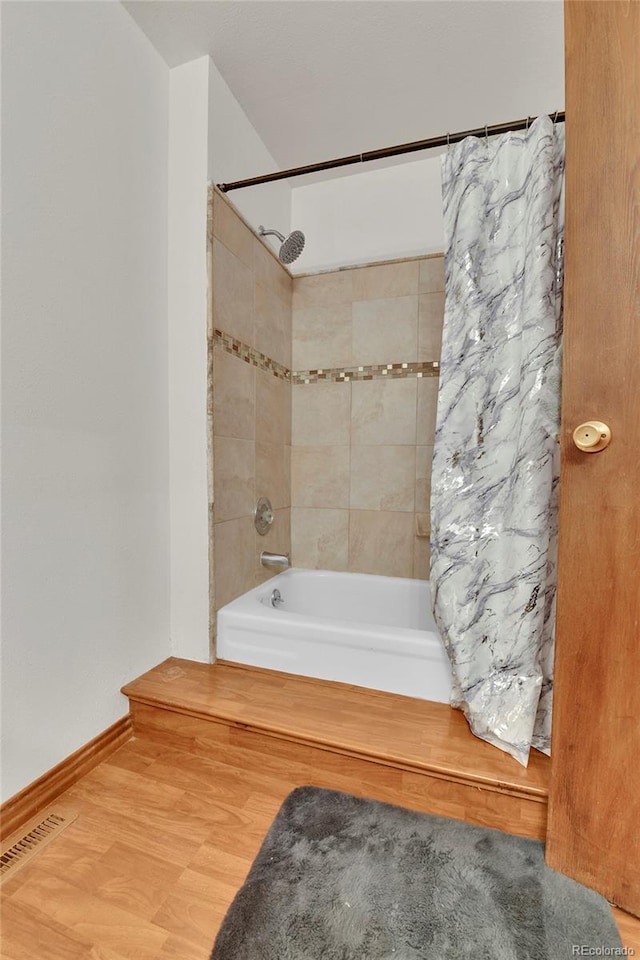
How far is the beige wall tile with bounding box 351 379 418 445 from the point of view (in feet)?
7.01

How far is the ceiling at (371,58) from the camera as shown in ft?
4.67

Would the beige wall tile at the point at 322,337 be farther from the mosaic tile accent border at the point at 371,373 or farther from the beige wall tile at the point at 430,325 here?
the beige wall tile at the point at 430,325

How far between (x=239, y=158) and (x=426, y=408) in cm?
132

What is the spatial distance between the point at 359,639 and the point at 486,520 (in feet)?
1.88

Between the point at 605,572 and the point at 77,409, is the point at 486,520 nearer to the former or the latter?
the point at 605,572

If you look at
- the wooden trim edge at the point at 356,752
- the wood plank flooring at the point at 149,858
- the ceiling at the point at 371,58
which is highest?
the ceiling at the point at 371,58

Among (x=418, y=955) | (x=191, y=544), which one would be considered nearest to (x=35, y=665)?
(x=191, y=544)

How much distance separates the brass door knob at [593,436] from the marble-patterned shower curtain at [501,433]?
0.70ft

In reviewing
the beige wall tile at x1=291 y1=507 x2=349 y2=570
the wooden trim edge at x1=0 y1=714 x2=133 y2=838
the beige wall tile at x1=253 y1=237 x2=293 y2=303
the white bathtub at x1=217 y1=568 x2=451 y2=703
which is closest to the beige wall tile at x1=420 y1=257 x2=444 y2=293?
the beige wall tile at x1=253 y1=237 x2=293 y2=303

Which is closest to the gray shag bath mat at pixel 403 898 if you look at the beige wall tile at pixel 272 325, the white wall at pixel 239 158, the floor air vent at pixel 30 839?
the floor air vent at pixel 30 839

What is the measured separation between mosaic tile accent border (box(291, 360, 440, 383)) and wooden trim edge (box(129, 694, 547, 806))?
157 centimetres

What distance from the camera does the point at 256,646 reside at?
1626 mm

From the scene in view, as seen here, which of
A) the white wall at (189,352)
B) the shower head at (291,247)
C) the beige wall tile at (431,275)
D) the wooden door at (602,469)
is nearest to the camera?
the wooden door at (602,469)

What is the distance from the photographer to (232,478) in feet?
5.77
